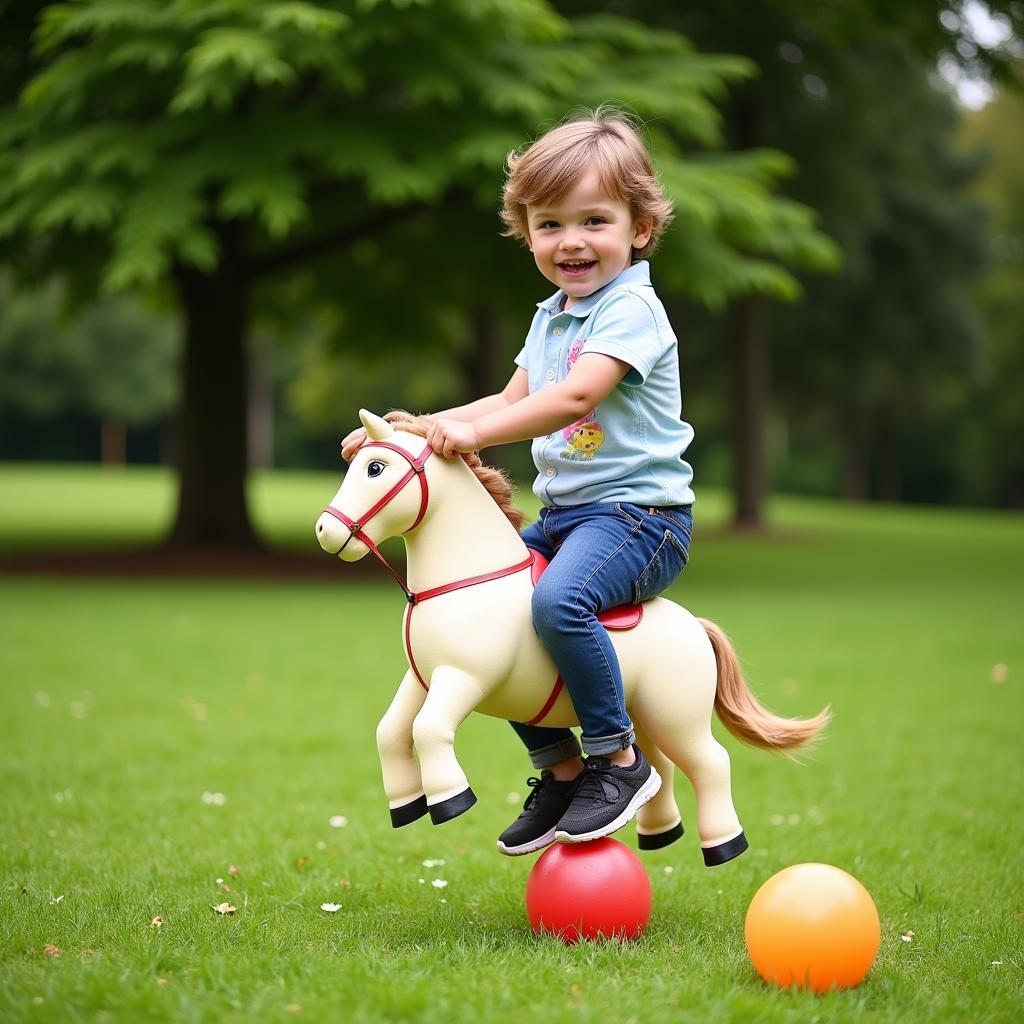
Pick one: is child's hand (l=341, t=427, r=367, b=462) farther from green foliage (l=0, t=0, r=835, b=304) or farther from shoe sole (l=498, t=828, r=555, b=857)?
green foliage (l=0, t=0, r=835, b=304)

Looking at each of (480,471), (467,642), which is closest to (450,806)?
(467,642)

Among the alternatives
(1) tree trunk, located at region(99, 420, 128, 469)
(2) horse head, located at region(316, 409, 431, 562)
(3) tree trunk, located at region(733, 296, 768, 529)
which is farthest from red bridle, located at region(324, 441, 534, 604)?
(1) tree trunk, located at region(99, 420, 128, 469)

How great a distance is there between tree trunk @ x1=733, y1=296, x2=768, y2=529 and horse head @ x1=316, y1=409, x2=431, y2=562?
2075 cm

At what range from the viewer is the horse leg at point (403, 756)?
13.5ft

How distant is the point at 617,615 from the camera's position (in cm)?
407

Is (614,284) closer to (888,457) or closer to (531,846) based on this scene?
(531,846)

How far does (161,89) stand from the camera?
14281mm

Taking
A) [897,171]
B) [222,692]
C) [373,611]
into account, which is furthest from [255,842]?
[897,171]

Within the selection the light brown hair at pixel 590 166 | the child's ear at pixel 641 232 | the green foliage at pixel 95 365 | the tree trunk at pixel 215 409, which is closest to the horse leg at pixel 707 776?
the child's ear at pixel 641 232

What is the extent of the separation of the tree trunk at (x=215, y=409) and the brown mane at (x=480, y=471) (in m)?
14.4

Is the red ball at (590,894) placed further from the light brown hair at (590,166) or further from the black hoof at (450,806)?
the light brown hair at (590,166)

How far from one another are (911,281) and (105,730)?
77.8ft

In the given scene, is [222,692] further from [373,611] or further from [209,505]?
[209,505]

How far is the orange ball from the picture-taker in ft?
12.2
